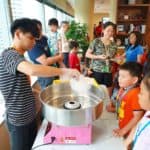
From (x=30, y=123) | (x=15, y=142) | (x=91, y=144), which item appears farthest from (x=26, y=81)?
(x=91, y=144)

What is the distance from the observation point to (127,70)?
1413 mm

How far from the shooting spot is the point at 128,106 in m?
1.24

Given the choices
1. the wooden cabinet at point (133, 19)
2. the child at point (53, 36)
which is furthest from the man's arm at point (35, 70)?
the wooden cabinet at point (133, 19)

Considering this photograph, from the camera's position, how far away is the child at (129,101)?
118 centimetres

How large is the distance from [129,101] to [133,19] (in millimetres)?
3328

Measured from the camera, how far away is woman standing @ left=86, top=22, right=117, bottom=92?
2.26 metres

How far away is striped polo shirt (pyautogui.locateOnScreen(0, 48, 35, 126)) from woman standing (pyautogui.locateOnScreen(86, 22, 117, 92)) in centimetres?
121

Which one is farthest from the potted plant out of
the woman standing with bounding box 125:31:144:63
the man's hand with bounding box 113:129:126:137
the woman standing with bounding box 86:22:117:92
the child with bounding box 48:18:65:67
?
the man's hand with bounding box 113:129:126:137

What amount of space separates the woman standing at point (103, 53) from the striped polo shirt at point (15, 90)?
3.97 feet

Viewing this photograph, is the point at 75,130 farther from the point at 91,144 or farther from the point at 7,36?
the point at 7,36

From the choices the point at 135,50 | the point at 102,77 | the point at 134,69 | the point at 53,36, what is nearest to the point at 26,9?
the point at 53,36

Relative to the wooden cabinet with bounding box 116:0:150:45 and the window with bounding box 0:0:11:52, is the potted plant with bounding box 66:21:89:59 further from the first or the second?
the window with bounding box 0:0:11:52

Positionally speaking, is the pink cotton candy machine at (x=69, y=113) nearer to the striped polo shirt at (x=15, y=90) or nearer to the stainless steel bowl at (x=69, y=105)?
the stainless steel bowl at (x=69, y=105)

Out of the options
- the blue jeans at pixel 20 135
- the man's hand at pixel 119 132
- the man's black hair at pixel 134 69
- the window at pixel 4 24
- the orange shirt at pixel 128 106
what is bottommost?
the blue jeans at pixel 20 135
